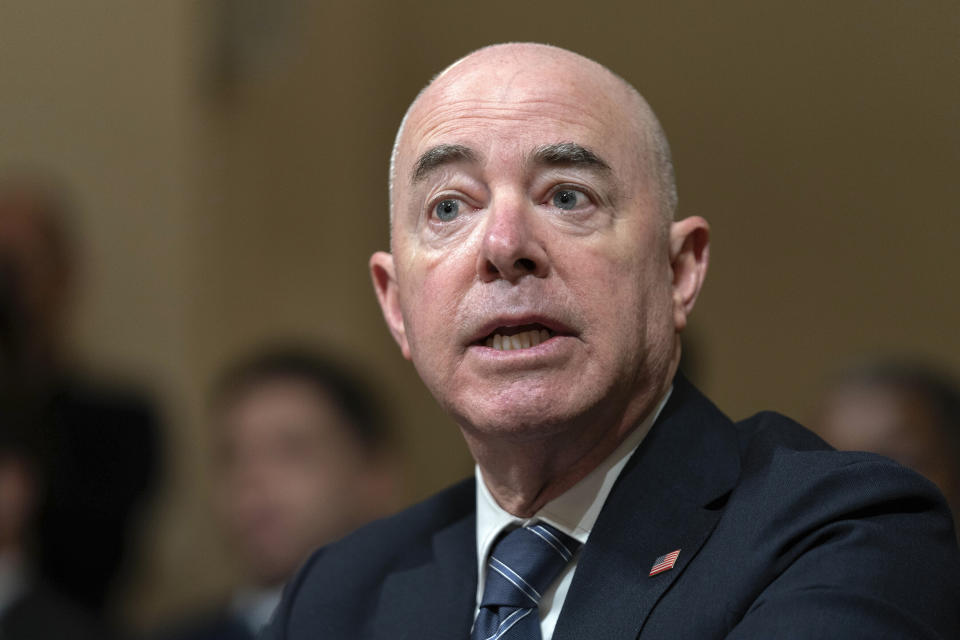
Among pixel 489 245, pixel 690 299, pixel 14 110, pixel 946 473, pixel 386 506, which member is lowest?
pixel 386 506

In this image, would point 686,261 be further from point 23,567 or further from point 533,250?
point 23,567

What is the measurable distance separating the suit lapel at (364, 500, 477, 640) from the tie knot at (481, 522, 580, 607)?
11 centimetres

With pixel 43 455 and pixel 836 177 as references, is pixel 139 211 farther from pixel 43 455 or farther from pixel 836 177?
pixel 836 177

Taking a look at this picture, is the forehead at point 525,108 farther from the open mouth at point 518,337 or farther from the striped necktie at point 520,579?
the striped necktie at point 520,579

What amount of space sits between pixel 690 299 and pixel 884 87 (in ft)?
13.0

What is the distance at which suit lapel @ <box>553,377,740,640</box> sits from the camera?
202 centimetres

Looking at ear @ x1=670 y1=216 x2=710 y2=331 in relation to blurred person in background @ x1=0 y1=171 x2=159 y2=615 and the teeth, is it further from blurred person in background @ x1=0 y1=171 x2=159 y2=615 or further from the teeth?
blurred person in background @ x1=0 y1=171 x2=159 y2=615

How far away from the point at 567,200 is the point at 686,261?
0.33 m

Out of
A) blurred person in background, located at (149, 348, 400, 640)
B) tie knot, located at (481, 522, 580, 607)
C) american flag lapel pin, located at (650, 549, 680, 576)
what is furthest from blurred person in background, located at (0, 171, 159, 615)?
american flag lapel pin, located at (650, 549, 680, 576)

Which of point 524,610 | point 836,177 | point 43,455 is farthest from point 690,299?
point 836,177

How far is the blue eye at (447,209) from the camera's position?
2246 millimetres

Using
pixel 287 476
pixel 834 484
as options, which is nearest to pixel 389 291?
pixel 834 484

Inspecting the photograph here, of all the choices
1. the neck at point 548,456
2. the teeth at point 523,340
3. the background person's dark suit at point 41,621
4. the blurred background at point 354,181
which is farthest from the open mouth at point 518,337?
the blurred background at point 354,181

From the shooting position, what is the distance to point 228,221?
265 inches
